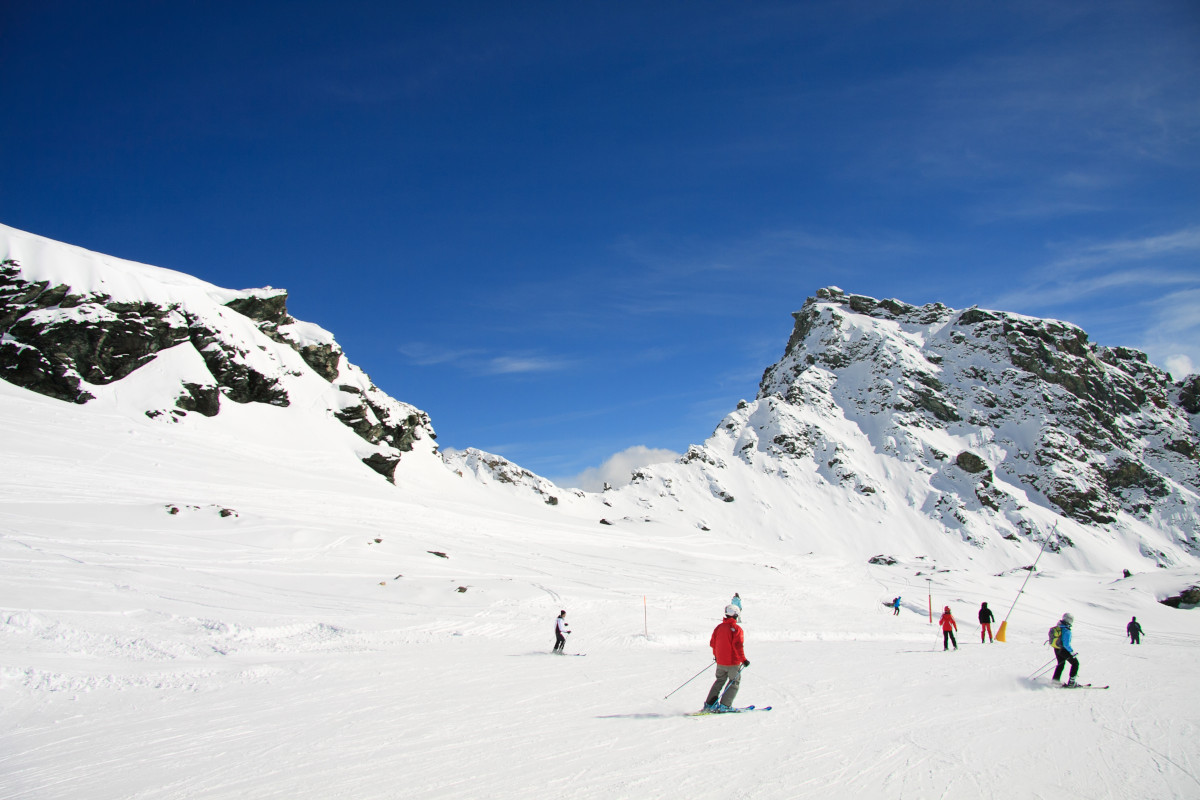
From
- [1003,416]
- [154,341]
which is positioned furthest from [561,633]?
[1003,416]

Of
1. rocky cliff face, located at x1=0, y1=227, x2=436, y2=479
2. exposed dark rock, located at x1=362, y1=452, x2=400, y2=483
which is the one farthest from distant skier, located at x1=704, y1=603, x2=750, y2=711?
exposed dark rock, located at x1=362, y1=452, x2=400, y2=483

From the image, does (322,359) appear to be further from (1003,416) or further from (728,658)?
(1003,416)

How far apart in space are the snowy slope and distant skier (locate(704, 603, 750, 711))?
57 cm

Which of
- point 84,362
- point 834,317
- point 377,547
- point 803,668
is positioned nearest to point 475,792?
point 803,668

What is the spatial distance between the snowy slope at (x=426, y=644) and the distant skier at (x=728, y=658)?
1.87 feet

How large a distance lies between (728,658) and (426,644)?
39.5 ft

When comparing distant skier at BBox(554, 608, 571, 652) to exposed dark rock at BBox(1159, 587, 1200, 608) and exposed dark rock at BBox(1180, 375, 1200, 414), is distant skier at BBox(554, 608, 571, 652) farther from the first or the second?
exposed dark rock at BBox(1180, 375, 1200, 414)

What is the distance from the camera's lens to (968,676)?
12.4 metres

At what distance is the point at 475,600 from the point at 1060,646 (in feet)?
60.9

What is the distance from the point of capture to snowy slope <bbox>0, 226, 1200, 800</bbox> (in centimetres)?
667

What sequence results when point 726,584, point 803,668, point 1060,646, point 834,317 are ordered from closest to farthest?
1. point 1060,646
2. point 803,668
3. point 726,584
4. point 834,317

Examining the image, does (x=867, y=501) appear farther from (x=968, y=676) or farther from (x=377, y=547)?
(x=968, y=676)

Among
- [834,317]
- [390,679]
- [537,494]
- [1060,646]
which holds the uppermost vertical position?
[834,317]

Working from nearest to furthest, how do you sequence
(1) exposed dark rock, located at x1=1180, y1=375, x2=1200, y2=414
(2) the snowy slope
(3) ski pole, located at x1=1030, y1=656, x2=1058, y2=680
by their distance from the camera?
(2) the snowy slope → (3) ski pole, located at x1=1030, y1=656, x2=1058, y2=680 → (1) exposed dark rock, located at x1=1180, y1=375, x2=1200, y2=414
